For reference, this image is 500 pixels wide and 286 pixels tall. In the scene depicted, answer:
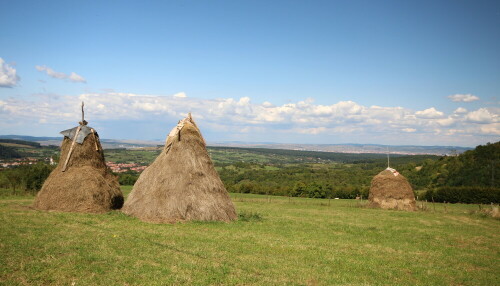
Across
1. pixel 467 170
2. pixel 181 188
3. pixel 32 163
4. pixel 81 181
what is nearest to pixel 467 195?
pixel 467 170

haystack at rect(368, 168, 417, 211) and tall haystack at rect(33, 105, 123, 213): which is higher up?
tall haystack at rect(33, 105, 123, 213)

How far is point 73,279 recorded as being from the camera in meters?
7.91

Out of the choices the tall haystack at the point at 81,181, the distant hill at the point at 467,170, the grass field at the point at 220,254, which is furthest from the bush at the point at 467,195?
the tall haystack at the point at 81,181

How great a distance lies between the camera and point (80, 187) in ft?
60.1

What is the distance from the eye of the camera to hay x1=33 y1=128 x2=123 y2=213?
59.1ft

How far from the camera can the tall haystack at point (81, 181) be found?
18031 millimetres

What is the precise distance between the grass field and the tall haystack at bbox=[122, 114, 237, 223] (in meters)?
0.88

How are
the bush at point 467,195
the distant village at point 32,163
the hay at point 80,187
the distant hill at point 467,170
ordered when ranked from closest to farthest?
the hay at point 80,187 → the bush at point 467,195 → the distant village at point 32,163 → the distant hill at point 467,170

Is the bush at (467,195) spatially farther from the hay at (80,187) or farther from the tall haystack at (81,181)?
the hay at (80,187)

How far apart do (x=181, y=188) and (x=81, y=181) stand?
547 cm

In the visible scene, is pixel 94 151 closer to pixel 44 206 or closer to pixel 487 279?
pixel 44 206

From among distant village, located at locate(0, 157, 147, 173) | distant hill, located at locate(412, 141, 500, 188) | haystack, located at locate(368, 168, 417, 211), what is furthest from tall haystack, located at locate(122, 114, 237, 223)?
distant hill, located at locate(412, 141, 500, 188)

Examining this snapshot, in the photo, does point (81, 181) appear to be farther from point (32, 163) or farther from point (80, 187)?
point (32, 163)

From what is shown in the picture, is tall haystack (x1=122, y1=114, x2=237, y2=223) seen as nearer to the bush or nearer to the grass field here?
the grass field
